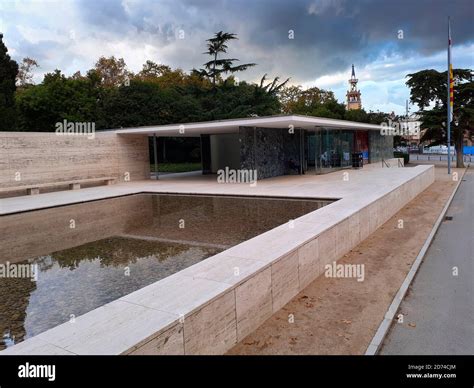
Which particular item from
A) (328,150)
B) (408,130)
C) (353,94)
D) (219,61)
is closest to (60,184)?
(328,150)

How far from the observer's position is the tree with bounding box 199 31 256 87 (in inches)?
1315

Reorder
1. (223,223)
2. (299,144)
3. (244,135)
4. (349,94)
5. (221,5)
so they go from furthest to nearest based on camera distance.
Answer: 1. (349,94)
2. (299,144)
3. (244,135)
4. (221,5)
5. (223,223)

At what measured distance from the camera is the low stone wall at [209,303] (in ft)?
9.64

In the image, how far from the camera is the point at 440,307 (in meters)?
4.86

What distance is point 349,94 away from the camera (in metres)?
84.1

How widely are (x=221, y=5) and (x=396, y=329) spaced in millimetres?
9837

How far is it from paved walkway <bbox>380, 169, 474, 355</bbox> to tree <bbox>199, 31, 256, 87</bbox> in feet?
95.3

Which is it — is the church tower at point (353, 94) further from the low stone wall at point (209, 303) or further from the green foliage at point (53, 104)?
the low stone wall at point (209, 303)

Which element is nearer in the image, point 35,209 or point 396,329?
point 396,329

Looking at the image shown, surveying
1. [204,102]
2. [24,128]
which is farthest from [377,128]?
[24,128]
